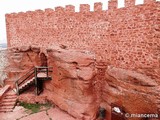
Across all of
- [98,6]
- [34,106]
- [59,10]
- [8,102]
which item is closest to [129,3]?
[98,6]

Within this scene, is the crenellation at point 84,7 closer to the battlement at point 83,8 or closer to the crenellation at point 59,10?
the battlement at point 83,8

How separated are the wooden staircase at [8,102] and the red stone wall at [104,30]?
4364mm

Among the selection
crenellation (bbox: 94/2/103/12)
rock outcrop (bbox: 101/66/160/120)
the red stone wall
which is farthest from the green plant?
crenellation (bbox: 94/2/103/12)

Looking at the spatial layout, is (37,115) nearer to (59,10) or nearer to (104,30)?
(104,30)

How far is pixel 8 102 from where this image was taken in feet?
39.5

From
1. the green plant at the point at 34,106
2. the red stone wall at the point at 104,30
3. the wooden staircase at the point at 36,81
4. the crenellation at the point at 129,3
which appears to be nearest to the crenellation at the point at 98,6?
the red stone wall at the point at 104,30

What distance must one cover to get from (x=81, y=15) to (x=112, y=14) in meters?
2.26

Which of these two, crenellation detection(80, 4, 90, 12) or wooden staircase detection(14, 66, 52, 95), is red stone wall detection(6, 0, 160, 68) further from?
wooden staircase detection(14, 66, 52, 95)

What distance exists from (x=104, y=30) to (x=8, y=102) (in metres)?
7.38

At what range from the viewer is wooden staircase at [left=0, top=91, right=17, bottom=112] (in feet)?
37.5

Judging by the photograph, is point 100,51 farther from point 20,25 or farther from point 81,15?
point 20,25

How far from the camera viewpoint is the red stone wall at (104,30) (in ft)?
30.3

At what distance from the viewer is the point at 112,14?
10.6 metres

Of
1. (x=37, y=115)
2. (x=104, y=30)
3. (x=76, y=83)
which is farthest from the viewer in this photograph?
(x=104, y=30)
